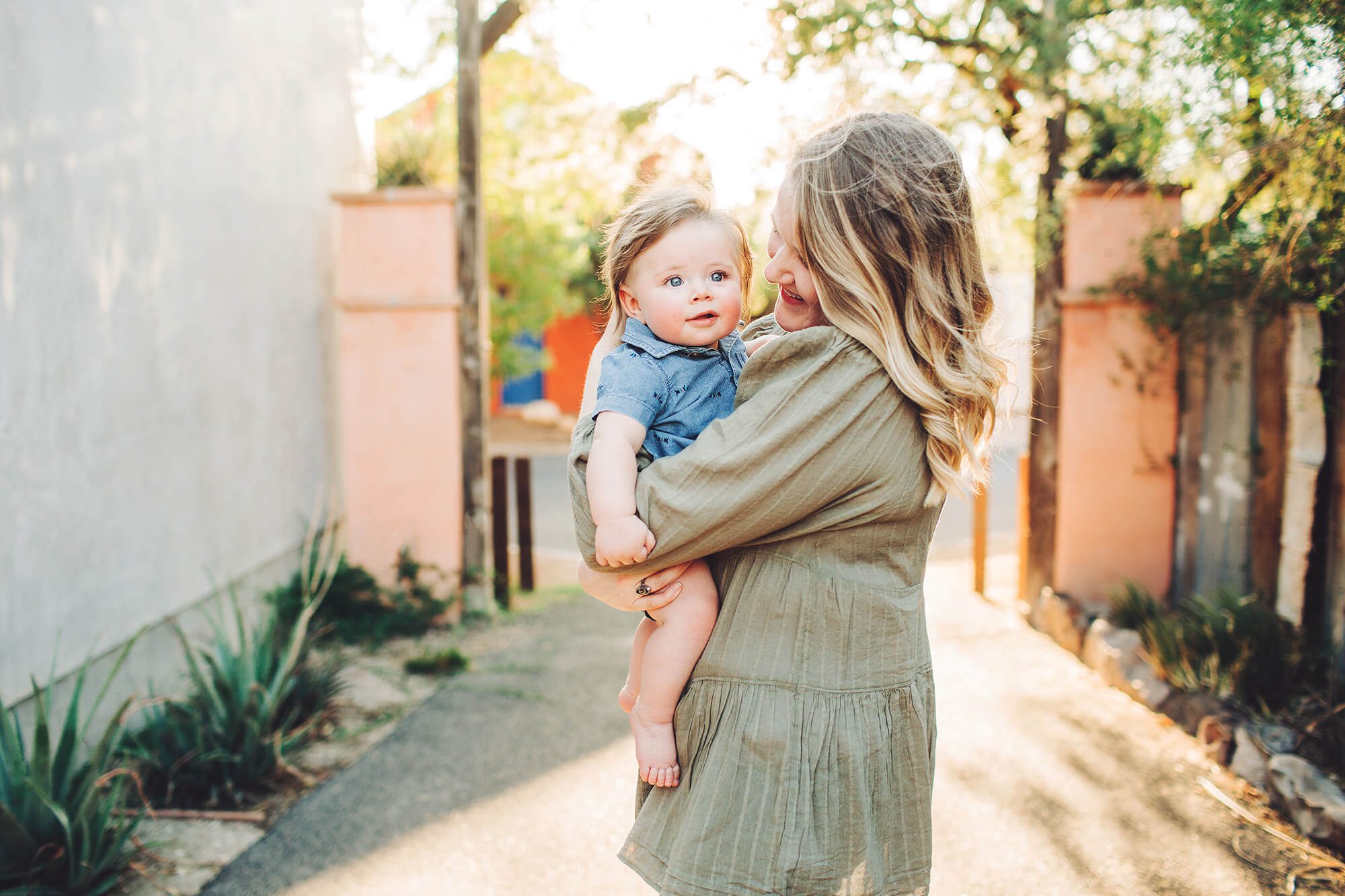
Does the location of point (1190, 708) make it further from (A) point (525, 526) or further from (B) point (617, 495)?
(A) point (525, 526)

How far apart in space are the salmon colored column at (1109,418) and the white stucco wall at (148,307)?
4.54 metres

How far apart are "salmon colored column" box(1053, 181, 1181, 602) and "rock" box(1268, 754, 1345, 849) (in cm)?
214

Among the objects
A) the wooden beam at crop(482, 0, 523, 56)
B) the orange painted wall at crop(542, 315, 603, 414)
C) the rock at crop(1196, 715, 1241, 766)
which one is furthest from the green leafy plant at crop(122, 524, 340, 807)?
the orange painted wall at crop(542, 315, 603, 414)

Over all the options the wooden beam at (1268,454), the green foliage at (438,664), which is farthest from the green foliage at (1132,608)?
the green foliage at (438,664)

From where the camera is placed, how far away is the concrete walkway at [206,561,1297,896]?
3170mm

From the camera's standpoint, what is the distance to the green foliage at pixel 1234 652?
404 cm

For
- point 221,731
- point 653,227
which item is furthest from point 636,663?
point 221,731

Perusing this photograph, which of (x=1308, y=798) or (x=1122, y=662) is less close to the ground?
(x=1308, y=798)

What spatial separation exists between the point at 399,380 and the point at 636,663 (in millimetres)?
4768

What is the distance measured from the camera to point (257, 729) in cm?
373

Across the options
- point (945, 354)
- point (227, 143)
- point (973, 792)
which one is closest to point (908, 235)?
point (945, 354)

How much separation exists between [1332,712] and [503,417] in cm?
1866

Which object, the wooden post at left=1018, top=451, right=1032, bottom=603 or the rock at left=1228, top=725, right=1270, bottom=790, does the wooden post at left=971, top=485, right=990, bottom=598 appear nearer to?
the wooden post at left=1018, top=451, right=1032, bottom=603

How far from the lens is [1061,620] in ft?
18.5
